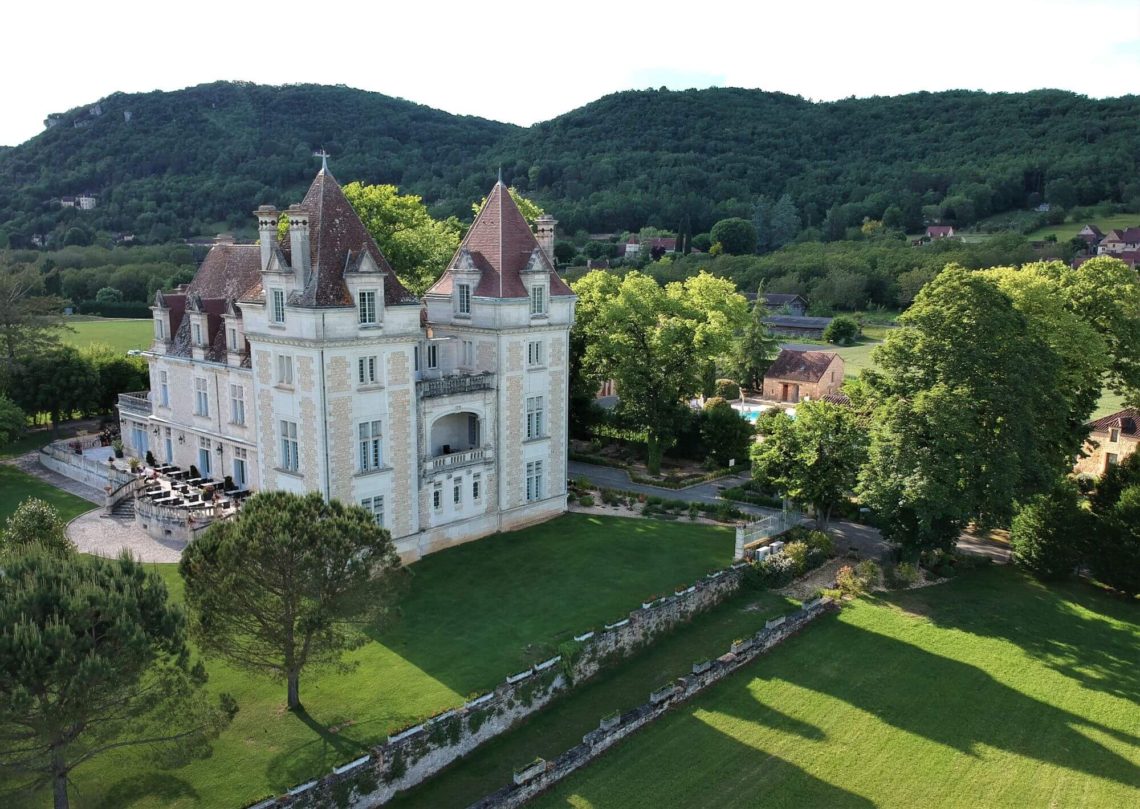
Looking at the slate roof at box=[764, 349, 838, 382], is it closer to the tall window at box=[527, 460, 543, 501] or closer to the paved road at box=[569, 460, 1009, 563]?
the paved road at box=[569, 460, 1009, 563]

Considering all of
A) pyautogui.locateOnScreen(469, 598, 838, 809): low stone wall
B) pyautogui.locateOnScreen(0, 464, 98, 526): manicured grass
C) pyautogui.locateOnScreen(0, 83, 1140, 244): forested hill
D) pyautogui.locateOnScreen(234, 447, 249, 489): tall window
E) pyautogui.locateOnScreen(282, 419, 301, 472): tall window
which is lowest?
→ pyautogui.locateOnScreen(469, 598, 838, 809): low stone wall

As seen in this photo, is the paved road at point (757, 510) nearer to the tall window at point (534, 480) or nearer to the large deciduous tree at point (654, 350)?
the large deciduous tree at point (654, 350)

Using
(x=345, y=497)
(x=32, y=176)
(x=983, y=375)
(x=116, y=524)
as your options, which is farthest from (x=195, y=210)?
(x=983, y=375)

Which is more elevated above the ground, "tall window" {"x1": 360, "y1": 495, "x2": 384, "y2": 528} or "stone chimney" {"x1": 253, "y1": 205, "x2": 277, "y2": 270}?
"stone chimney" {"x1": 253, "y1": 205, "x2": 277, "y2": 270}

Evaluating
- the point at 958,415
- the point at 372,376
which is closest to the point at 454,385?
the point at 372,376

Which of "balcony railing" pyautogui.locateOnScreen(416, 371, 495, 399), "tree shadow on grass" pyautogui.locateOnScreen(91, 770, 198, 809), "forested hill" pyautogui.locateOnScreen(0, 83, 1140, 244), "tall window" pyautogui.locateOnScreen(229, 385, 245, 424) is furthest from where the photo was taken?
"forested hill" pyautogui.locateOnScreen(0, 83, 1140, 244)

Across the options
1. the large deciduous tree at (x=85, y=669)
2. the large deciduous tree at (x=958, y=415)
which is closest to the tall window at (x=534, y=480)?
the large deciduous tree at (x=958, y=415)

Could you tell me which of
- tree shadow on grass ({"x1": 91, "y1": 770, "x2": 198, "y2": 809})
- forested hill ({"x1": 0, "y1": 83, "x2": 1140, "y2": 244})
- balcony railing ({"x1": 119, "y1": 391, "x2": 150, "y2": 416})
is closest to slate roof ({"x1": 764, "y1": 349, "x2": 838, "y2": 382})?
balcony railing ({"x1": 119, "y1": 391, "x2": 150, "y2": 416})
